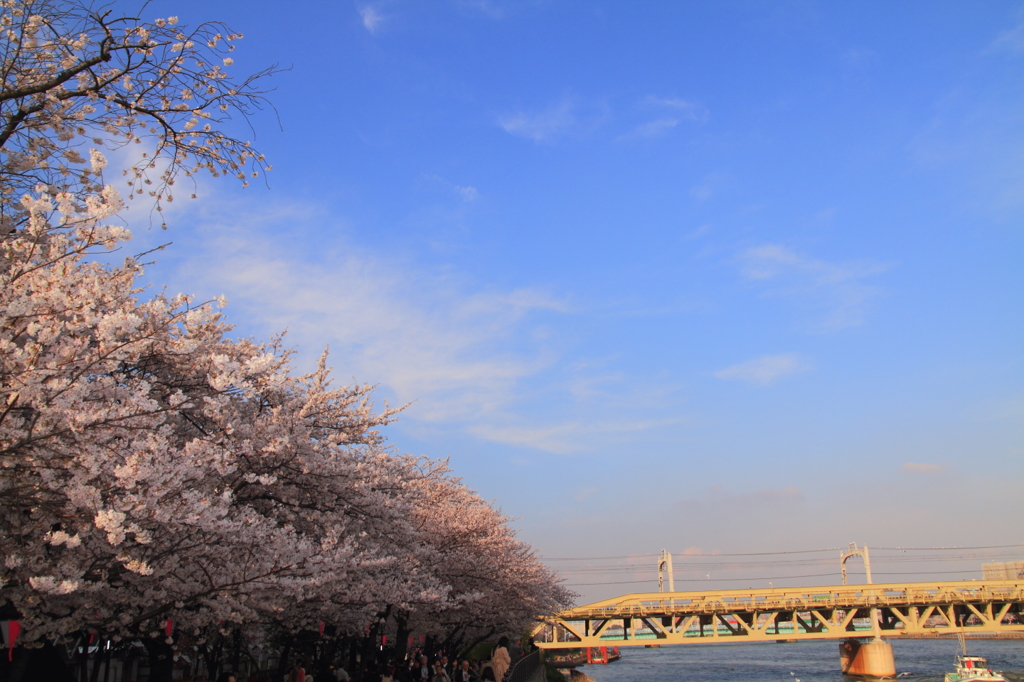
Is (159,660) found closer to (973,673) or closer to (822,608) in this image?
(973,673)

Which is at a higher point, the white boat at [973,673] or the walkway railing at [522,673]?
the walkway railing at [522,673]

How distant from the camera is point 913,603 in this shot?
62969mm

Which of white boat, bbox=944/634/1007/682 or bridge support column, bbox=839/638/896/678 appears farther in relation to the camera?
bridge support column, bbox=839/638/896/678

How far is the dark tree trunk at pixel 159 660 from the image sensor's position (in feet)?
42.6

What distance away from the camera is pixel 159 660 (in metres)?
13.3

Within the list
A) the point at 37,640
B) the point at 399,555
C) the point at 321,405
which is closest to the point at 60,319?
the point at 37,640

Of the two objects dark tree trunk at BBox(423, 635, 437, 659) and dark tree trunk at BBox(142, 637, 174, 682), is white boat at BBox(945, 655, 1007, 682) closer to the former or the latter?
dark tree trunk at BBox(423, 635, 437, 659)

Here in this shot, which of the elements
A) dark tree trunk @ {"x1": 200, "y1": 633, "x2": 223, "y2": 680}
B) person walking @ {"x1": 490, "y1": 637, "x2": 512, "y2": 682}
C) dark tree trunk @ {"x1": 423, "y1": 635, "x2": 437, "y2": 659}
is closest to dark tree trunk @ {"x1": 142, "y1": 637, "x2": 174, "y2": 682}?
person walking @ {"x1": 490, "y1": 637, "x2": 512, "y2": 682}

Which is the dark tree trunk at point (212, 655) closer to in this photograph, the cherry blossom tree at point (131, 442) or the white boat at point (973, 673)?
the cherry blossom tree at point (131, 442)

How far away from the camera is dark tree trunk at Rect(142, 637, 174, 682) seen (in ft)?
42.6

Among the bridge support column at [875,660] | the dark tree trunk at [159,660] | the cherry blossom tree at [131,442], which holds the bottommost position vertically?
the bridge support column at [875,660]

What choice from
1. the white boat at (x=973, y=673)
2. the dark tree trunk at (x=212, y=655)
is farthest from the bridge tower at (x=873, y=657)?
the dark tree trunk at (x=212, y=655)

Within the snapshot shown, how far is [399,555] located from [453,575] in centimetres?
1035

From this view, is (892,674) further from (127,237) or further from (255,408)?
(127,237)
